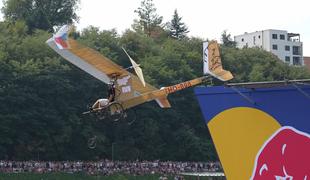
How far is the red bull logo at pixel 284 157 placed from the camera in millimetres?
6340

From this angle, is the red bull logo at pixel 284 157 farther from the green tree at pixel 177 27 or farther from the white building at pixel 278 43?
the white building at pixel 278 43

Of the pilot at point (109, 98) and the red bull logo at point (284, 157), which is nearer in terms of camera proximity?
the red bull logo at point (284, 157)

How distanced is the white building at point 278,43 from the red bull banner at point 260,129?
398 ft

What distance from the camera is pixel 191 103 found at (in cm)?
6706

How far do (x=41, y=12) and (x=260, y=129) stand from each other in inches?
2968

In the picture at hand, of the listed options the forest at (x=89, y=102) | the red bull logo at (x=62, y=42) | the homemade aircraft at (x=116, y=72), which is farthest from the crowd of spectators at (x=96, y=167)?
the red bull logo at (x=62, y=42)

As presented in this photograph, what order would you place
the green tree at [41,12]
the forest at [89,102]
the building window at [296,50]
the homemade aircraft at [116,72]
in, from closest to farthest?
1. the homemade aircraft at [116,72]
2. the forest at [89,102]
3. the green tree at [41,12]
4. the building window at [296,50]

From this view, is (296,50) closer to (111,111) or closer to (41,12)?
(41,12)

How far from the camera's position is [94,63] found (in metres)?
17.1

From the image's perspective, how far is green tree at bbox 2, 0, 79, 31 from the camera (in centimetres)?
7981

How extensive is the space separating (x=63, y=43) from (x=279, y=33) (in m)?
118

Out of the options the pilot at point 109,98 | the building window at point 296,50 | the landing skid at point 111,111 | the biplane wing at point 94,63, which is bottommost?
the landing skid at point 111,111

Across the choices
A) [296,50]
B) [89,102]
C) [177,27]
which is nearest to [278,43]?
[296,50]

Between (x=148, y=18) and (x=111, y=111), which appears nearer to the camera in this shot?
(x=111, y=111)
